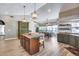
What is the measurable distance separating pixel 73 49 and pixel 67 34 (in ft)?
1.64

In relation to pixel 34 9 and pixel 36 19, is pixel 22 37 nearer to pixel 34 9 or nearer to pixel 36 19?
pixel 36 19

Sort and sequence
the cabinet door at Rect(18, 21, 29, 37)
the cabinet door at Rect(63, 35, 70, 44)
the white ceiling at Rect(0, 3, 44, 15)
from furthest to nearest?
the cabinet door at Rect(63, 35, 70, 44) → the cabinet door at Rect(18, 21, 29, 37) → the white ceiling at Rect(0, 3, 44, 15)

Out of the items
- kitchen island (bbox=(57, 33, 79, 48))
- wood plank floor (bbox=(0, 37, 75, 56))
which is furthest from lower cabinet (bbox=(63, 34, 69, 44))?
wood plank floor (bbox=(0, 37, 75, 56))

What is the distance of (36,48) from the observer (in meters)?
3.44

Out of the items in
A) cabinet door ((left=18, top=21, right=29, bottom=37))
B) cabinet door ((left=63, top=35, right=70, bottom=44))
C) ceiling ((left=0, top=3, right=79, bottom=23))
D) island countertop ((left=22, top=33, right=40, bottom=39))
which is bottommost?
cabinet door ((left=63, top=35, right=70, bottom=44))

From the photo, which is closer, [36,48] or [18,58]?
[18,58]

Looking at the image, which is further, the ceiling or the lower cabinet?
the lower cabinet

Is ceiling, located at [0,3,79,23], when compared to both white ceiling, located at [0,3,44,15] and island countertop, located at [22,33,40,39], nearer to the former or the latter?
white ceiling, located at [0,3,44,15]

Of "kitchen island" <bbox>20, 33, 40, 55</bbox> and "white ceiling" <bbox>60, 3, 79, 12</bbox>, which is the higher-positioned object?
"white ceiling" <bbox>60, 3, 79, 12</bbox>

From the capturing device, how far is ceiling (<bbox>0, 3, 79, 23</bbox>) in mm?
3201

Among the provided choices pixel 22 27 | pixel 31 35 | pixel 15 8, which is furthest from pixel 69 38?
pixel 15 8

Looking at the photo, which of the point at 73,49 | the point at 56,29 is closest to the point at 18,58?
the point at 56,29

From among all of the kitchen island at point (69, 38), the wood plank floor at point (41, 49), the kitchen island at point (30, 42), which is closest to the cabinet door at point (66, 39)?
the kitchen island at point (69, 38)

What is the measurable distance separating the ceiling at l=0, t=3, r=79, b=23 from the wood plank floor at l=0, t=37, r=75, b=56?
0.67 meters
